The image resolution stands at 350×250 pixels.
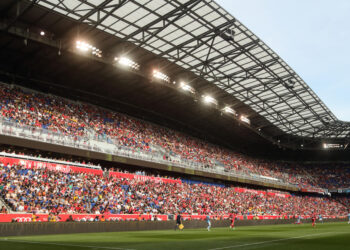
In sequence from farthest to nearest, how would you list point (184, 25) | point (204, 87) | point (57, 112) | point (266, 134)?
point (266, 134) → point (204, 87) → point (57, 112) → point (184, 25)


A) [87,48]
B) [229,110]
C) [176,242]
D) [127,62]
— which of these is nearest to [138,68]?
[127,62]

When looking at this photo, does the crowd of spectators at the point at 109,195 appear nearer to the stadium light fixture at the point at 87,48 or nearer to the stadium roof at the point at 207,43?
the stadium light fixture at the point at 87,48

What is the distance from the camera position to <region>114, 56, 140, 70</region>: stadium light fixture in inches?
1364

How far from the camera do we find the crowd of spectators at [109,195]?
26.0 m

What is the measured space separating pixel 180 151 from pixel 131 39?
20.9m

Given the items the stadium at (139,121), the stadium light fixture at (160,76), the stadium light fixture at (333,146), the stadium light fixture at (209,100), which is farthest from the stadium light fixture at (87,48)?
the stadium light fixture at (333,146)

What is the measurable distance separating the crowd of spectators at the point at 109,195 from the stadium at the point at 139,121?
15cm

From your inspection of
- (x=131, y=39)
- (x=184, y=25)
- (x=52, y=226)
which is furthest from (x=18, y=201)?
(x=184, y=25)

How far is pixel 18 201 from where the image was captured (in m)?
24.7

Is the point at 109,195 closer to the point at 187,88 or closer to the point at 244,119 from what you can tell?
the point at 187,88

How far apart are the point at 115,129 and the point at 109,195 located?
11930mm

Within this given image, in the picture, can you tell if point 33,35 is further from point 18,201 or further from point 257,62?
point 257,62

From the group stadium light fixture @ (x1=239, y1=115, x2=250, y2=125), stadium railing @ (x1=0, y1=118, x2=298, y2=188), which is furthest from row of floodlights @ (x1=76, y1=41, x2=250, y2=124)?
stadium railing @ (x1=0, y1=118, x2=298, y2=188)

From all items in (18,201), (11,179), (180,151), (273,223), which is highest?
(180,151)
